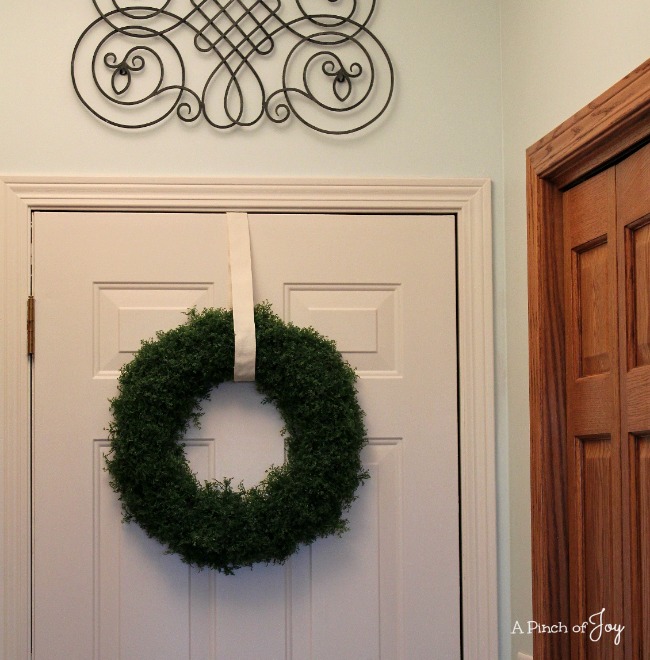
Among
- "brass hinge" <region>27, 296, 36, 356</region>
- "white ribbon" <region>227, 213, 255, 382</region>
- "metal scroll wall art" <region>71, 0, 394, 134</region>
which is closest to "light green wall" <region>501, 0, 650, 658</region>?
"metal scroll wall art" <region>71, 0, 394, 134</region>

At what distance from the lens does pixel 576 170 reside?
6.77 feet

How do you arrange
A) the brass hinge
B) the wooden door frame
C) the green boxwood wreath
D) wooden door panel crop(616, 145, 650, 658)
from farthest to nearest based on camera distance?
the brass hinge
the green boxwood wreath
the wooden door frame
wooden door panel crop(616, 145, 650, 658)

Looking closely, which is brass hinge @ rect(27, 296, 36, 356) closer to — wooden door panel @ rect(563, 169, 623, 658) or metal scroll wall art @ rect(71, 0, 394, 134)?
metal scroll wall art @ rect(71, 0, 394, 134)

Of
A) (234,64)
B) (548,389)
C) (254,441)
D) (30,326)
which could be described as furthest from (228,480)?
(234,64)

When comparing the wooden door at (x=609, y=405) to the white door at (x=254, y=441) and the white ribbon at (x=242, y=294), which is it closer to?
the white door at (x=254, y=441)

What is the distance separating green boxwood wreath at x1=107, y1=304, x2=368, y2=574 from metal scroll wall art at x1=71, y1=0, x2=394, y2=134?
0.51m

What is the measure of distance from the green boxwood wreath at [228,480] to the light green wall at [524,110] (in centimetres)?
38

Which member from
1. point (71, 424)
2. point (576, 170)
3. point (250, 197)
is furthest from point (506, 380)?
point (71, 424)

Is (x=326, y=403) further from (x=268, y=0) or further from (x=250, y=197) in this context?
(x=268, y=0)

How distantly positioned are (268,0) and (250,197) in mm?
486

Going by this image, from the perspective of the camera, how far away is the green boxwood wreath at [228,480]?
223 centimetres

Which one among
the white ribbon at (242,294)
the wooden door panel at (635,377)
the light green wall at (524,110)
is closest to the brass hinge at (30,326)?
the white ribbon at (242,294)

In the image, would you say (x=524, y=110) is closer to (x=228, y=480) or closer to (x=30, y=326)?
(x=228, y=480)

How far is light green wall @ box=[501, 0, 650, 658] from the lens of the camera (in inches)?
77.2
